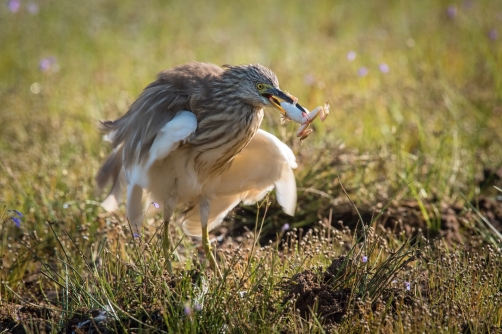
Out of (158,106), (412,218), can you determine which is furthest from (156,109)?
(412,218)

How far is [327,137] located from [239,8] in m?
5.09

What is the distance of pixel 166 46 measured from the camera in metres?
8.47

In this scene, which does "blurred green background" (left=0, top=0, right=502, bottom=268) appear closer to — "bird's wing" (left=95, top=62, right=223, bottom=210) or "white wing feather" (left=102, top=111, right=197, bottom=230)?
"white wing feather" (left=102, top=111, right=197, bottom=230)

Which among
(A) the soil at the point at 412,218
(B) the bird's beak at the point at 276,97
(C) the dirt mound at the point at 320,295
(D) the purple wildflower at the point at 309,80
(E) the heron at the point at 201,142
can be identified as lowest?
(A) the soil at the point at 412,218

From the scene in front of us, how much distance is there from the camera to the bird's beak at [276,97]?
3.49m

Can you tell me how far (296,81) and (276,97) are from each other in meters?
3.54

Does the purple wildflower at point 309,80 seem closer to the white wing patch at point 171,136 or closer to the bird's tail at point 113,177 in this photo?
the bird's tail at point 113,177

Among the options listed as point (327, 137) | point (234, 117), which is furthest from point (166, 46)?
point (234, 117)

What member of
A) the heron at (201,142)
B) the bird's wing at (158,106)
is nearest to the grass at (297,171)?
the heron at (201,142)

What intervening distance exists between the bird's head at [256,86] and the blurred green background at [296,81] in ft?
3.54

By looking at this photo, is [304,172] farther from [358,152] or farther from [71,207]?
[71,207]

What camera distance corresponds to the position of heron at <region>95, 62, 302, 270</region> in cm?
361

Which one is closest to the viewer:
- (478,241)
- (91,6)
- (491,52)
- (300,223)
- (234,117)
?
(234,117)

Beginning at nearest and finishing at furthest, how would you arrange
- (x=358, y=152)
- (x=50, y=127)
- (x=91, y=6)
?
Answer: 1. (x=358, y=152)
2. (x=50, y=127)
3. (x=91, y=6)
